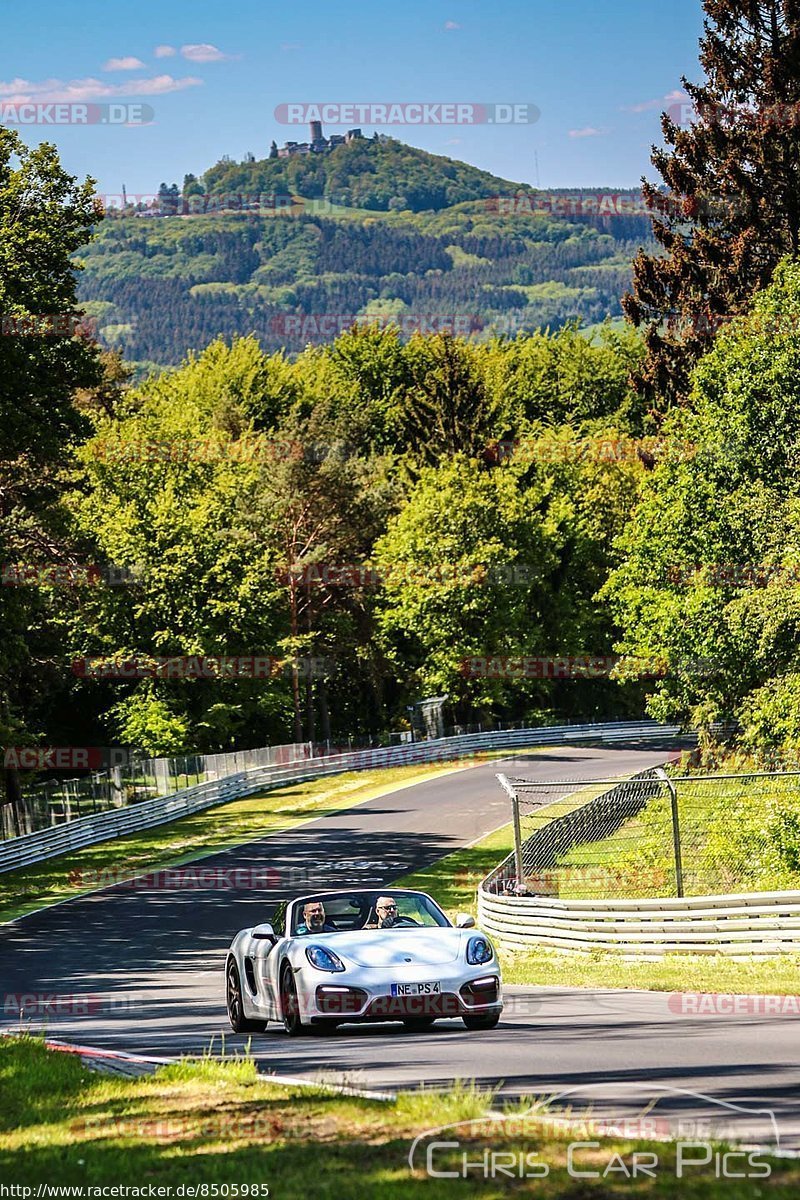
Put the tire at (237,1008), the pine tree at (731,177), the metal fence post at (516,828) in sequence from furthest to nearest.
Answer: the pine tree at (731,177) < the metal fence post at (516,828) < the tire at (237,1008)

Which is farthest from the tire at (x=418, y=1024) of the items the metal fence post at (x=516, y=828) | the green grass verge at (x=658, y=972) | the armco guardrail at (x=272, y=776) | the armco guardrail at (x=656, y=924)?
the armco guardrail at (x=272, y=776)

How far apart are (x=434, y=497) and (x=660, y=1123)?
7432cm

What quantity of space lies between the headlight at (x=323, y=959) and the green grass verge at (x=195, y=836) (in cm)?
2325

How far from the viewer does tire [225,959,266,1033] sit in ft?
45.9

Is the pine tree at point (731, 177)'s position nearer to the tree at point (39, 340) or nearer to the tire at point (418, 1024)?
the tree at point (39, 340)

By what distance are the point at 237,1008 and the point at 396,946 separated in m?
2.36

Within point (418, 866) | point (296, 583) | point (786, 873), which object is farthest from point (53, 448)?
point (296, 583)

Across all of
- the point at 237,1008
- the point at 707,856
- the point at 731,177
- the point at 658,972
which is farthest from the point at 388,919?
the point at 731,177

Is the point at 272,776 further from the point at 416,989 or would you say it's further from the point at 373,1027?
the point at 416,989

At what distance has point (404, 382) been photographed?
4146 inches

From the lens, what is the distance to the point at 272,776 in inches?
2418

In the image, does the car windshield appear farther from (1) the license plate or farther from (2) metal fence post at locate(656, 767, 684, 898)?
(2) metal fence post at locate(656, 767, 684, 898)

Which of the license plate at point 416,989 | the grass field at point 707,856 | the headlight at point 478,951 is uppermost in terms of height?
the headlight at point 478,951

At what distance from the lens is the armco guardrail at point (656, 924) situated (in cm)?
1738
